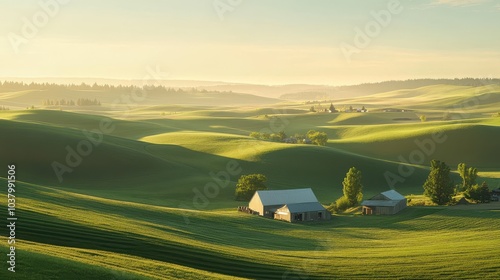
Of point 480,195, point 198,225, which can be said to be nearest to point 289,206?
point 198,225

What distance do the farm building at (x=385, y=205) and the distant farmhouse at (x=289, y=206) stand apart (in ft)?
20.2

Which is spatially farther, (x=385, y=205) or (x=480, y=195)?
(x=480, y=195)

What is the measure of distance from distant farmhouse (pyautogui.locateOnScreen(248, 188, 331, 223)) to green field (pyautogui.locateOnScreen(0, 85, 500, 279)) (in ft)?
8.89

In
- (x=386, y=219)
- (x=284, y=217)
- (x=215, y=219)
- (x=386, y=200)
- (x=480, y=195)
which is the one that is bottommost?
(x=284, y=217)

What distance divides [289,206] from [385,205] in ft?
37.6

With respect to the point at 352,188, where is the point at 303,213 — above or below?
below

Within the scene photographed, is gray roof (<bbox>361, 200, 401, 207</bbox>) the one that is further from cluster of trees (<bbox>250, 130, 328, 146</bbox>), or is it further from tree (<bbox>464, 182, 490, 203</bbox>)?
cluster of trees (<bbox>250, 130, 328, 146</bbox>)

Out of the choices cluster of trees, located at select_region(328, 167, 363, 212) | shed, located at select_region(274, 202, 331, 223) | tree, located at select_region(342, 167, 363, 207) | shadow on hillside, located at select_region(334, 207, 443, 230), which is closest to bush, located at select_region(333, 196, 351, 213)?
cluster of trees, located at select_region(328, 167, 363, 212)

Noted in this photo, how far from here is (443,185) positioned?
2864 inches

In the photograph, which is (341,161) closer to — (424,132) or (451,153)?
(451,153)

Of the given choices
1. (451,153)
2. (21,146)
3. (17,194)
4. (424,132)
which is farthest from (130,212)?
(424,132)

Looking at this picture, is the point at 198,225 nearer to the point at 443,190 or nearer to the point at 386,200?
the point at 386,200

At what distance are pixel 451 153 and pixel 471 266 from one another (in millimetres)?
95299

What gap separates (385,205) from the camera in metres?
69.4
